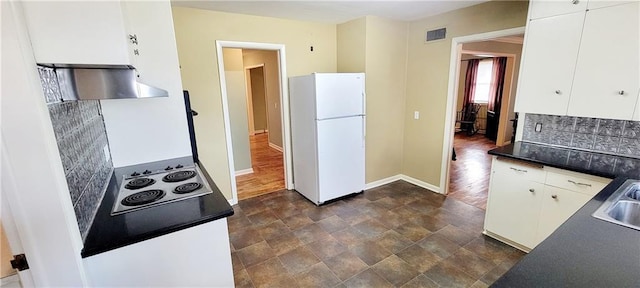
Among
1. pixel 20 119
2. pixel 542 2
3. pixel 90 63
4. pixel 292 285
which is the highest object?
pixel 542 2

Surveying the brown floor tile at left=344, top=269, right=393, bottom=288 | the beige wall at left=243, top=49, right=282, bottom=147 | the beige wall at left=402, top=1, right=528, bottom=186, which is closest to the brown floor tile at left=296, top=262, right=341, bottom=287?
the brown floor tile at left=344, top=269, right=393, bottom=288

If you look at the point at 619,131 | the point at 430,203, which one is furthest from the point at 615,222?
the point at 430,203

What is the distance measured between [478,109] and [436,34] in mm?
5466

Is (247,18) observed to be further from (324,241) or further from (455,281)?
(455,281)

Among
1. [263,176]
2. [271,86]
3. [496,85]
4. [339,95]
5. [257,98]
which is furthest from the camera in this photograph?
[257,98]

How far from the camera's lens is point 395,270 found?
231 centimetres

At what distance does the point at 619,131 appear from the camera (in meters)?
2.24

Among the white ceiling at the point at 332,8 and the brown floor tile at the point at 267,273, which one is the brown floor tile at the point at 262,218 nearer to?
the brown floor tile at the point at 267,273

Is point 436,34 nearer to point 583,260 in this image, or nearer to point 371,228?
point 371,228

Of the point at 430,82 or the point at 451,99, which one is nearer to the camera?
the point at 451,99

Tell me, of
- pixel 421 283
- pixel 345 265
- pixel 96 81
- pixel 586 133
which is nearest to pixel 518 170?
pixel 586 133

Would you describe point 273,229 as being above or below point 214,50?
below

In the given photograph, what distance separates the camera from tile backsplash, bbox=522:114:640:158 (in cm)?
221

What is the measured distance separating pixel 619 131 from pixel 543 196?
0.80 metres
